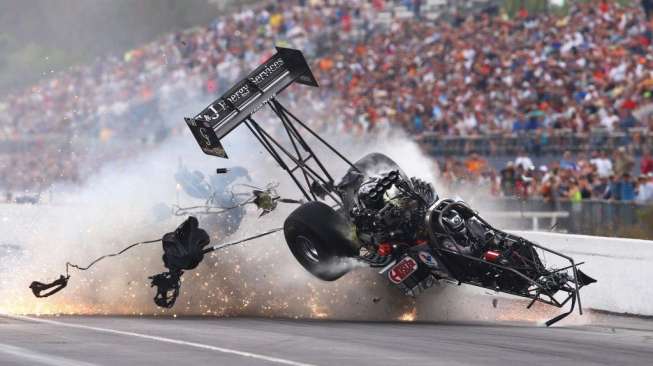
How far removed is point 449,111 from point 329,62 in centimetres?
612

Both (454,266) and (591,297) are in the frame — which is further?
(591,297)

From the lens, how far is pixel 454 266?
12.8 meters

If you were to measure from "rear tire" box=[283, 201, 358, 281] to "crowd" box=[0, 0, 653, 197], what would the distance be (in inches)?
427

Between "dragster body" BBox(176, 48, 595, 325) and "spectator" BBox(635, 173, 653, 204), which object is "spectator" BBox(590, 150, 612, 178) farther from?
"dragster body" BBox(176, 48, 595, 325)

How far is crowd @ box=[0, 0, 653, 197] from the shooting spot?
2728 cm

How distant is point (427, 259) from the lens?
12859 mm

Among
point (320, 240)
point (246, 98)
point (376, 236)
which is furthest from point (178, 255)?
point (376, 236)

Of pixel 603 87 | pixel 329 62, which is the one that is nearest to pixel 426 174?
pixel 603 87

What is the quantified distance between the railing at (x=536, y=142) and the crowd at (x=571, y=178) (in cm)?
26

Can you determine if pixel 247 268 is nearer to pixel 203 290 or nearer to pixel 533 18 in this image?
pixel 203 290

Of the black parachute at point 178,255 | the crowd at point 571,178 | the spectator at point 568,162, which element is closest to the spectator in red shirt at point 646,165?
the crowd at point 571,178

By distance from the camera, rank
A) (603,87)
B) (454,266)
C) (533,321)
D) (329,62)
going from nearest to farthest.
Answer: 1. (454,266)
2. (533,321)
3. (603,87)
4. (329,62)

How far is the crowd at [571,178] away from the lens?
76.8 feet

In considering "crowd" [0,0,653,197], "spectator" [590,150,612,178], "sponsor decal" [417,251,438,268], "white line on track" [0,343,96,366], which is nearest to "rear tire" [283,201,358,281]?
"sponsor decal" [417,251,438,268]
